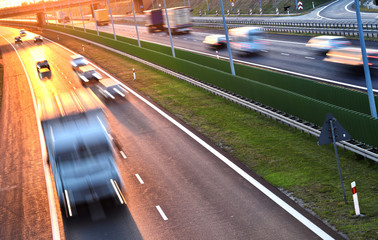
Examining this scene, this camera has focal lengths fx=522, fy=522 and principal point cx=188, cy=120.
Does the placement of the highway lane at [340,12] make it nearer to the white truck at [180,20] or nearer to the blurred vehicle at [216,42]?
the blurred vehicle at [216,42]

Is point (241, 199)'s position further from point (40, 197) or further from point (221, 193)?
point (40, 197)

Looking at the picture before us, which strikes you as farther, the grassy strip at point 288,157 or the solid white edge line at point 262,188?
the grassy strip at point 288,157

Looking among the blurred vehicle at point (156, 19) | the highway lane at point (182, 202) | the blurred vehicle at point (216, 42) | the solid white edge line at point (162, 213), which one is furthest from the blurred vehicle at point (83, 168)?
the blurred vehicle at point (156, 19)

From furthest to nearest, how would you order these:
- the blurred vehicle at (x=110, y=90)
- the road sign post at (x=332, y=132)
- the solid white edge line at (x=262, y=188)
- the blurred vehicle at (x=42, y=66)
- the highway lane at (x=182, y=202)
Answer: the blurred vehicle at (x=42, y=66) → the blurred vehicle at (x=110, y=90) → the highway lane at (x=182, y=202) → the road sign post at (x=332, y=132) → the solid white edge line at (x=262, y=188)

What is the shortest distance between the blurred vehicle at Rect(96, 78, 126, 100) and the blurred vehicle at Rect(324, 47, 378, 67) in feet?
57.6

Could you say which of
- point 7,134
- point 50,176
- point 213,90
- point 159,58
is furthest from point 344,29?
point 50,176

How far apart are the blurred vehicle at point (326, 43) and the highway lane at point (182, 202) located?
20.4 meters

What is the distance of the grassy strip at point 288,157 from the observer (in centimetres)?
1677

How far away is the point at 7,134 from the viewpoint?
114ft

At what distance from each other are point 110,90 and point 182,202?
26.1m

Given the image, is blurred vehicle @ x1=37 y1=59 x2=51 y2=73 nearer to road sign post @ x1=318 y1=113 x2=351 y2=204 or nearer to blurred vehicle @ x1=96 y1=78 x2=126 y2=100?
blurred vehicle @ x1=96 y1=78 x2=126 y2=100

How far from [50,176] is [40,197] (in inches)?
113

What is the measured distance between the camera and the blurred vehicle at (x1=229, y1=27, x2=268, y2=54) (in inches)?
2158

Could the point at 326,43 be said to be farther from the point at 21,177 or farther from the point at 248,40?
the point at 21,177
